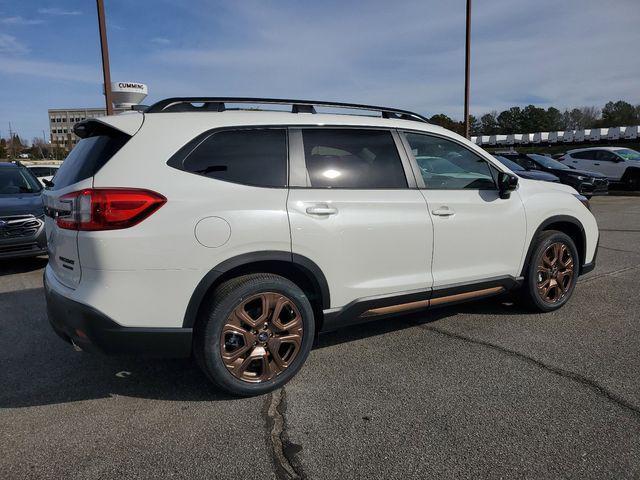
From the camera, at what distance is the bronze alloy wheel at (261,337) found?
3053 millimetres

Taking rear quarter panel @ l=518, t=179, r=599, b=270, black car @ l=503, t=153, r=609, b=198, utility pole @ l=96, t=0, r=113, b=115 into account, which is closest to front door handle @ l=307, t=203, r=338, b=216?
rear quarter panel @ l=518, t=179, r=599, b=270

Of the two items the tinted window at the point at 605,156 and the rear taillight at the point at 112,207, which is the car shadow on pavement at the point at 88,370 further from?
the tinted window at the point at 605,156

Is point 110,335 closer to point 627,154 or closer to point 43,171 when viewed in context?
point 43,171

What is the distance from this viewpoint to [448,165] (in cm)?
414

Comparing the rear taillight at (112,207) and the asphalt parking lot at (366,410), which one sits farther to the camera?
the rear taillight at (112,207)

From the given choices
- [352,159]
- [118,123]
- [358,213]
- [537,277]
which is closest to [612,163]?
[537,277]

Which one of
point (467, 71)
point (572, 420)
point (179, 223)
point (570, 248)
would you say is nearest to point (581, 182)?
point (467, 71)

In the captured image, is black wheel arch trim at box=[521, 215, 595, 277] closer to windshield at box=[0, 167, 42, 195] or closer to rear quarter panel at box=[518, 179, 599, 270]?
rear quarter panel at box=[518, 179, 599, 270]

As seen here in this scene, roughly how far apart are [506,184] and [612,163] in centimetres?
1806

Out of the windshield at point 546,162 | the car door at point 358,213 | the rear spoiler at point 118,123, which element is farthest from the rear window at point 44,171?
the windshield at point 546,162

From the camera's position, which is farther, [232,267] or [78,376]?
[78,376]

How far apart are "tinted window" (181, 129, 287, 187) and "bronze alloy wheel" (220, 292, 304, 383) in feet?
2.45

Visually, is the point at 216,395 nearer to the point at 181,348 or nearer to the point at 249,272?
the point at 181,348

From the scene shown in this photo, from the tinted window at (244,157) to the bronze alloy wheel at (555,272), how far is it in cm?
269
